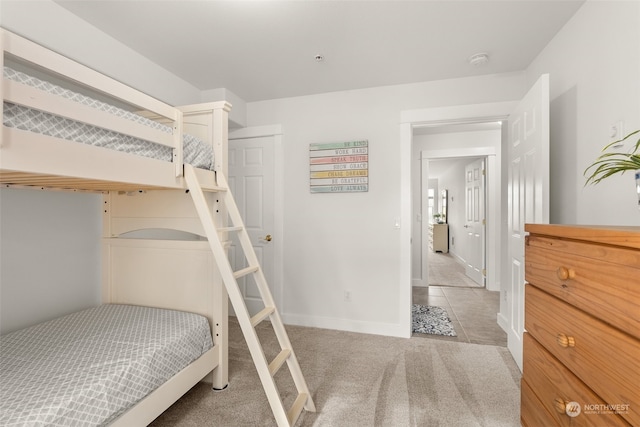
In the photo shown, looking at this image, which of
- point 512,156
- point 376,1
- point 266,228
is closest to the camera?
point 376,1

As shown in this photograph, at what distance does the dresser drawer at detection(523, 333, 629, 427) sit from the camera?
2.68 feet

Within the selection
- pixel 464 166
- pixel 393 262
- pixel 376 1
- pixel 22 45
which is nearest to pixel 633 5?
pixel 376 1

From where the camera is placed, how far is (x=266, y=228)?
325 centimetres

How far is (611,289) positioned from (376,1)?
179cm

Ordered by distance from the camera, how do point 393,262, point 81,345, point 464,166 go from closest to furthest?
point 81,345 → point 393,262 → point 464,166

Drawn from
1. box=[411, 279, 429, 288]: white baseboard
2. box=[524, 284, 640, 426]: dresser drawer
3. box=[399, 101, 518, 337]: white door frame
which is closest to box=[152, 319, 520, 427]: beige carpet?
box=[399, 101, 518, 337]: white door frame

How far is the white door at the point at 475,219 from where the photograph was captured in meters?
4.82

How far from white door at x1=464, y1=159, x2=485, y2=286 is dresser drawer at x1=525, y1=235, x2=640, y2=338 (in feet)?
13.4

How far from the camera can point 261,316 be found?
5.43 feet

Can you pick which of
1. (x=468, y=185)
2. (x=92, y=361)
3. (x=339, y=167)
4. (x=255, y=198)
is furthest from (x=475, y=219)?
(x=92, y=361)

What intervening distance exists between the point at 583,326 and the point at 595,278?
0.54ft

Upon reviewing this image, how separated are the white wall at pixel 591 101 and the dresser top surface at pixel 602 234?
2.04 feet

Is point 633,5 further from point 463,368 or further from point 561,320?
point 463,368

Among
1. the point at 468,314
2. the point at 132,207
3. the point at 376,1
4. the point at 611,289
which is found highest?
the point at 376,1
